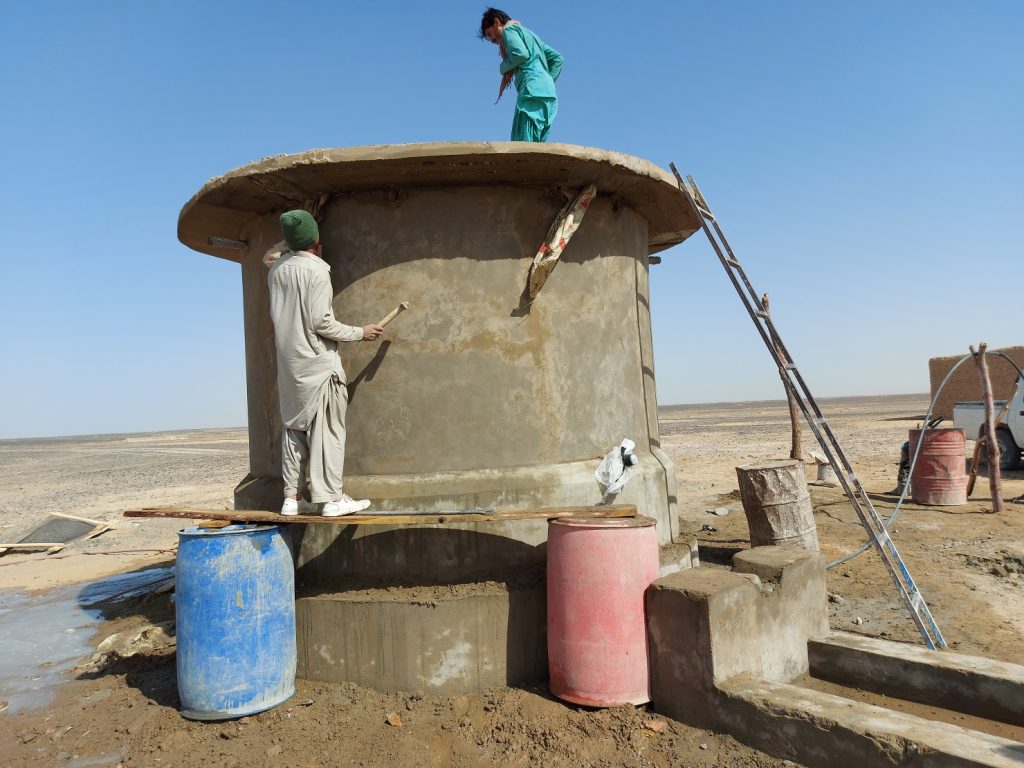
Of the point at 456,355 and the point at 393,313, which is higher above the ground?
the point at 393,313

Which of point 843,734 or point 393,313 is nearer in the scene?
point 843,734

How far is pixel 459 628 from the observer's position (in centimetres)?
427

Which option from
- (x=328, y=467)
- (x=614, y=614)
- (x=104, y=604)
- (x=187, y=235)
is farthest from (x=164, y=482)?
(x=614, y=614)

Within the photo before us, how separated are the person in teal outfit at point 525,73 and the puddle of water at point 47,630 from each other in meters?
5.34

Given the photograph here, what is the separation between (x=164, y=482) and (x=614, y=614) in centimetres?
1915

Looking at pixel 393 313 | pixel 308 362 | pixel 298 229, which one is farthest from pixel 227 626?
pixel 298 229

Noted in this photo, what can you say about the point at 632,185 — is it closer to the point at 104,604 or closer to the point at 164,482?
the point at 104,604

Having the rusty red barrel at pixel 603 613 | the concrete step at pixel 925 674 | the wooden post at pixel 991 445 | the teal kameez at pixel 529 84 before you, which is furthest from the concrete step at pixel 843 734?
the wooden post at pixel 991 445

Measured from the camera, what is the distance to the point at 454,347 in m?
4.80

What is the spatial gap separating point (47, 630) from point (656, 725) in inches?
221

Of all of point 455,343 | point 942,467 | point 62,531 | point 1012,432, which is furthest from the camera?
point 1012,432

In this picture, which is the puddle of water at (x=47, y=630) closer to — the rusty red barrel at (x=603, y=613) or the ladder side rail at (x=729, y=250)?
the rusty red barrel at (x=603, y=613)

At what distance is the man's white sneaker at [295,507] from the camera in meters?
4.36

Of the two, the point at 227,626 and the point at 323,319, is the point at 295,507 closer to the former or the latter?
the point at 227,626
